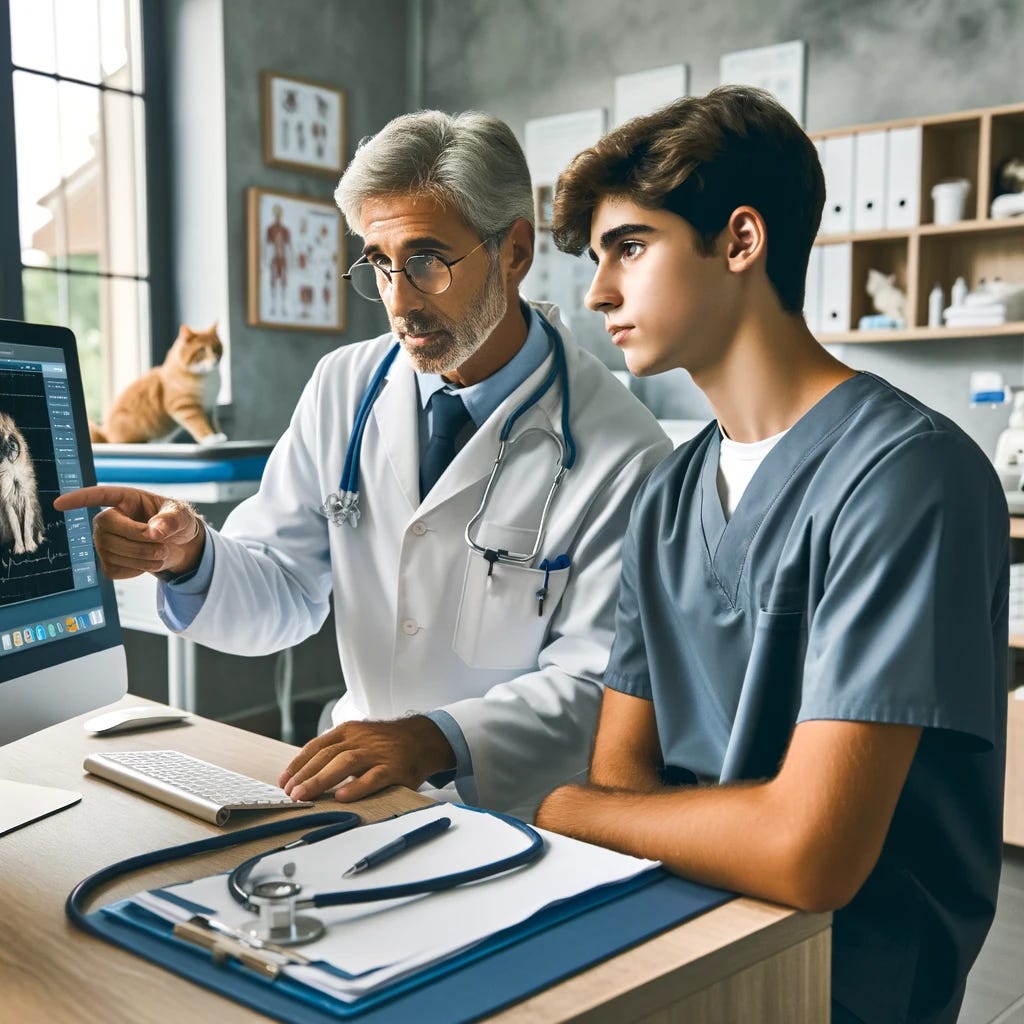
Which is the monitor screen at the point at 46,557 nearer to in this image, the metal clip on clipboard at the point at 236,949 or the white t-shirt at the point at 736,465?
the metal clip on clipboard at the point at 236,949

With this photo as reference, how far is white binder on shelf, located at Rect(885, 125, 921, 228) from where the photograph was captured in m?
3.37

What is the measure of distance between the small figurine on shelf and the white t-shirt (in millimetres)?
2497

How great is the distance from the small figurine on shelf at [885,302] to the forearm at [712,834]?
2.78 m

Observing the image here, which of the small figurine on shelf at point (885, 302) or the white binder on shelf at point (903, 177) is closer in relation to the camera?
the white binder on shelf at point (903, 177)

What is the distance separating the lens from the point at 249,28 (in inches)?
160

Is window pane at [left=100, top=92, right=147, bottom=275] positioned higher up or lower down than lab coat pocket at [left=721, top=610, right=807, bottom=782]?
higher up

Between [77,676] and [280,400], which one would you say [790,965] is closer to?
[77,676]

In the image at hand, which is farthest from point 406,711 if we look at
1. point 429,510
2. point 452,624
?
point 429,510

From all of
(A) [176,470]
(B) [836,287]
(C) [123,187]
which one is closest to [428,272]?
(A) [176,470]

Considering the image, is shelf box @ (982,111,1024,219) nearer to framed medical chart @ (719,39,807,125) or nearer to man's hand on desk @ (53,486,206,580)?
framed medical chart @ (719,39,807,125)

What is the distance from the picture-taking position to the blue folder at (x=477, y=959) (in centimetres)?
68

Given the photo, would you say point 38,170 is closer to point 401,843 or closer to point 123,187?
point 123,187

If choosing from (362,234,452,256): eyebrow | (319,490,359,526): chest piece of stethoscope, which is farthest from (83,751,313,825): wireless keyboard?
(362,234,452,256): eyebrow

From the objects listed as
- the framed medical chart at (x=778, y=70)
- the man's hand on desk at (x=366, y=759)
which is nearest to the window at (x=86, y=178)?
the framed medical chart at (x=778, y=70)
